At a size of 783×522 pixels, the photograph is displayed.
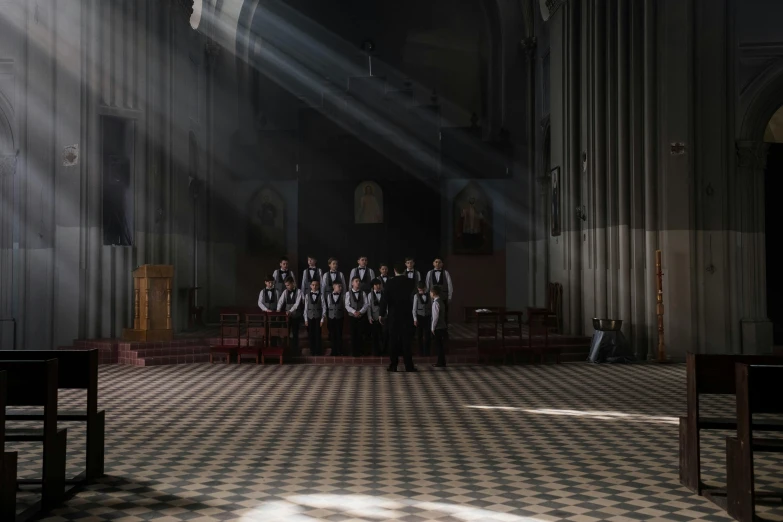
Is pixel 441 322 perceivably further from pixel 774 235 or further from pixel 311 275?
pixel 774 235

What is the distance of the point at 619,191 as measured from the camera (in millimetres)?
17203

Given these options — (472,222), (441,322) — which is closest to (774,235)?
(441,322)

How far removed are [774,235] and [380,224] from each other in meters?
11.8

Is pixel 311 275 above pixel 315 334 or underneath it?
above

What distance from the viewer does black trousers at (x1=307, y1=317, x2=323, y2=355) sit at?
16328mm

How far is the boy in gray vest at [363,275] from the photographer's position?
1636cm

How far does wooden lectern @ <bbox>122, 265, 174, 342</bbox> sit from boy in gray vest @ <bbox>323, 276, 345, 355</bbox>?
9.99 feet

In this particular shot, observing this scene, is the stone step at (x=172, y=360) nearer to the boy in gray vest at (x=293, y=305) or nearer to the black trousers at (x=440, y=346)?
the boy in gray vest at (x=293, y=305)

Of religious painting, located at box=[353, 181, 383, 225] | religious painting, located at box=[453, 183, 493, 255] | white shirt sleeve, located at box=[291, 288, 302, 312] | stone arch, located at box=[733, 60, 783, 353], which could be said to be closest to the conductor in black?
white shirt sleeve, located at box=[291, 288, 302, 312]

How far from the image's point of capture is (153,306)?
54.9ft

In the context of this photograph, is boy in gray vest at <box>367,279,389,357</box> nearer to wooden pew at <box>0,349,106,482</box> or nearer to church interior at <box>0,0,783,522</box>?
church interior at <box>0,0,783,522</box>

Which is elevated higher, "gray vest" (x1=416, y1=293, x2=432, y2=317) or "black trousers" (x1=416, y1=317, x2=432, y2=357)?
"gray vest" (x1=416, y1=293, x2=432, y2=317)

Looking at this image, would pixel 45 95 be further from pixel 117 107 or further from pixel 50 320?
pixel 50 320

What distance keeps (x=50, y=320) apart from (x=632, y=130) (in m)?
11.9
